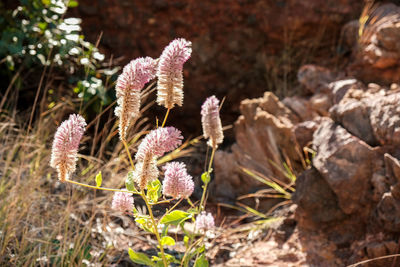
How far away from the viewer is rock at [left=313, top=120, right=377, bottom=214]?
2.84m

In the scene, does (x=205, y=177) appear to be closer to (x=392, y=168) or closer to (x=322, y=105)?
(x=392, y=168)

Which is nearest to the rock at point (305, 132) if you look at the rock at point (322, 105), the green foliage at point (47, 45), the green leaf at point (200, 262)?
the rock at point (322, 105)

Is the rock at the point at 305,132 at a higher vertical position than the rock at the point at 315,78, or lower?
lower

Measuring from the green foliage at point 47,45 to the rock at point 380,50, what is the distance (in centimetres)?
201

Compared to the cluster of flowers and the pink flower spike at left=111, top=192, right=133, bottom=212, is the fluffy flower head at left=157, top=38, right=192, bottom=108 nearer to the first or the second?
the cluster of flowers

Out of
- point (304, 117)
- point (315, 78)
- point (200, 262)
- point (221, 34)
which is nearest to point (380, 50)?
point (315, 78)

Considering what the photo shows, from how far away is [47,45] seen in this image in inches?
166

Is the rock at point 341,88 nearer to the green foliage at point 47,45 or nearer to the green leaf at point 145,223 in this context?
the green foliage at point 47,45

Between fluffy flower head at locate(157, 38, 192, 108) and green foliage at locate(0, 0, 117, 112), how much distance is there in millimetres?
2446

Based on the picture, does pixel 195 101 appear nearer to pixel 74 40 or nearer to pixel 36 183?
pixel 74 40

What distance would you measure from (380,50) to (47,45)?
2.61 meters

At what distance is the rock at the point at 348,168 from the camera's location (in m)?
2.84

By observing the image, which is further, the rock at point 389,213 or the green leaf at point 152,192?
the rock at point 389,213

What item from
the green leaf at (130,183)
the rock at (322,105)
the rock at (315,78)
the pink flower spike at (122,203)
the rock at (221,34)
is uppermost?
the rock at (221,34)
